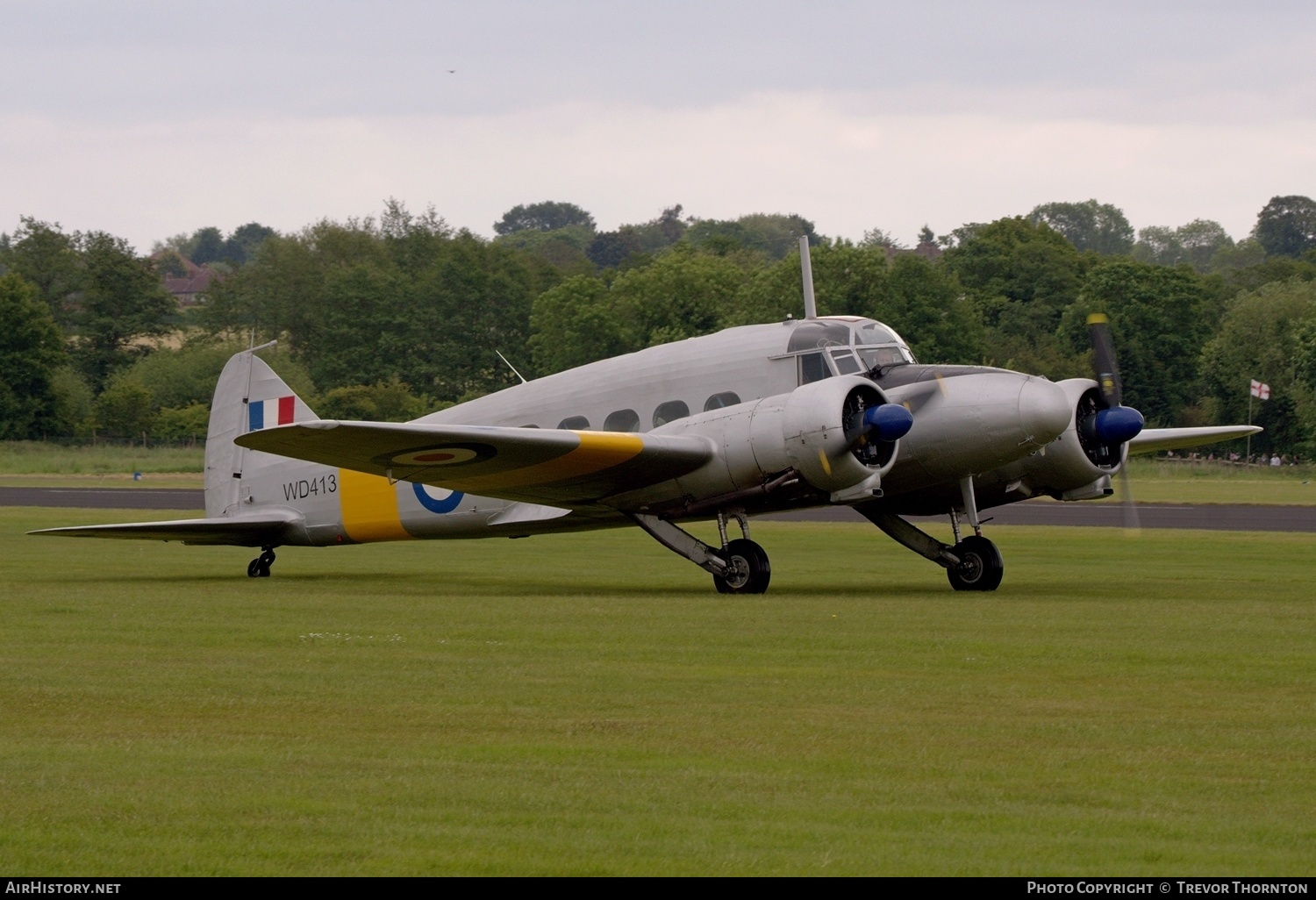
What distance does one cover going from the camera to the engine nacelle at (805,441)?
19.9 metres

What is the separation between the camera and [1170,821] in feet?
27.3

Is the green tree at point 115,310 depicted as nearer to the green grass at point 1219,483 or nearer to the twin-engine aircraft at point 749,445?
the green grass at point 1219,483

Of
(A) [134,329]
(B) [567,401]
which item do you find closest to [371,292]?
(A) [134,329]

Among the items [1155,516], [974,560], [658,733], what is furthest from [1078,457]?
[1155,516]

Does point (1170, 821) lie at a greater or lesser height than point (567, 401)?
lesser

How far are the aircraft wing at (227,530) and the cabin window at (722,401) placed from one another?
7133 mm

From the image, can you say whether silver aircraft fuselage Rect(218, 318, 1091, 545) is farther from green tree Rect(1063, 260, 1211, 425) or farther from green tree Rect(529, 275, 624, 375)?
green tree Rect(1063, 260, 1211, 425)

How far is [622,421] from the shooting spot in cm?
2250

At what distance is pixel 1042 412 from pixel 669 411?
483cm

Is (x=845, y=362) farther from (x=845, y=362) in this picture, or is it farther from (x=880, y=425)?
(x=880, y=425)
